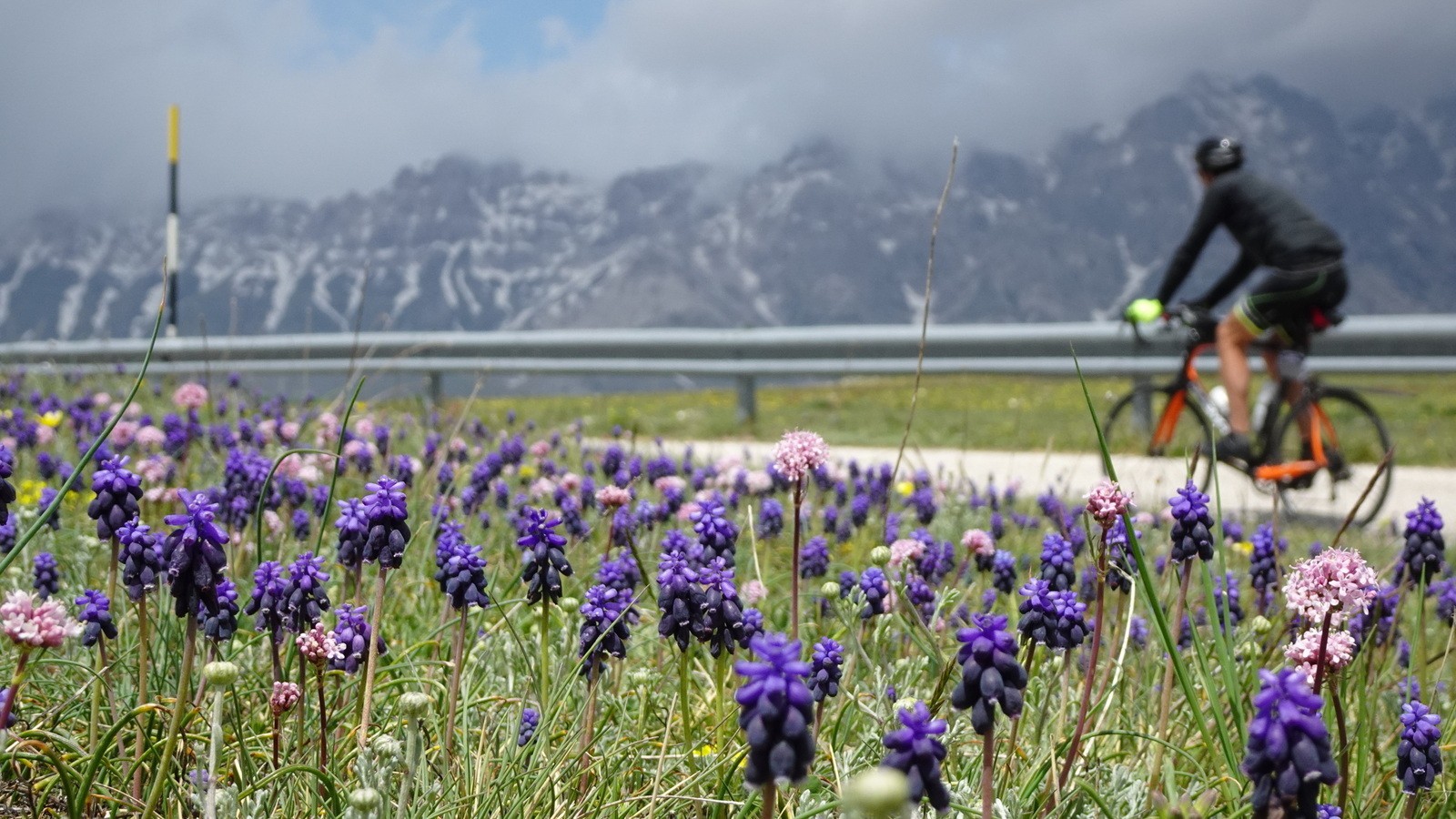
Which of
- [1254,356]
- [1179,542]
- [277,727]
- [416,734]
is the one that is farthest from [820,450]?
[1254,356]

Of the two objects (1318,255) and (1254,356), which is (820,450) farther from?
(1254,356)

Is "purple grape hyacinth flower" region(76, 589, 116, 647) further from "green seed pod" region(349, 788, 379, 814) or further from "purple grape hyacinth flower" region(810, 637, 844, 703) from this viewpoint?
"purple grape hyacinth flower" region(810, 637, 844, 703)

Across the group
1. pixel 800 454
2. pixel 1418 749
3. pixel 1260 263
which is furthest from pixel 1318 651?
pixel 1260 263

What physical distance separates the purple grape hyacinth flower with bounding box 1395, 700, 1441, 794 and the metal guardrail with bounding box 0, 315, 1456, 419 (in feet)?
24.5

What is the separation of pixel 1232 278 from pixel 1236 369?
1231mm

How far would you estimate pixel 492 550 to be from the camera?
395 centimetres

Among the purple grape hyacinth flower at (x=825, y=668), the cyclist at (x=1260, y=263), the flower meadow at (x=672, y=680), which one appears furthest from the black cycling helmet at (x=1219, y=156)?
the purple grape hyacinth flower at (x=825, y=668)

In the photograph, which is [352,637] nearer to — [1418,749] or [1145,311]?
[1418,749]

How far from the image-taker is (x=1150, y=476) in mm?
7191

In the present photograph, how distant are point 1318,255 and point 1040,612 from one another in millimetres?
6316

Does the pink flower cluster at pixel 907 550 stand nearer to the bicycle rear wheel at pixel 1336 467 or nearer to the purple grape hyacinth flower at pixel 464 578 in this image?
the purple grape hyacinth flower at pixel 464 578

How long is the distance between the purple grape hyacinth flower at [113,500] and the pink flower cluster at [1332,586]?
1.55 metres

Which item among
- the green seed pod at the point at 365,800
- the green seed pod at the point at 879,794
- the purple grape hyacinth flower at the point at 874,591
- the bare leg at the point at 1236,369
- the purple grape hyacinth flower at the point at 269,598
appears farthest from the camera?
the bare leg at the point at 1236,369

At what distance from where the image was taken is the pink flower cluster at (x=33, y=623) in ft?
4.27
